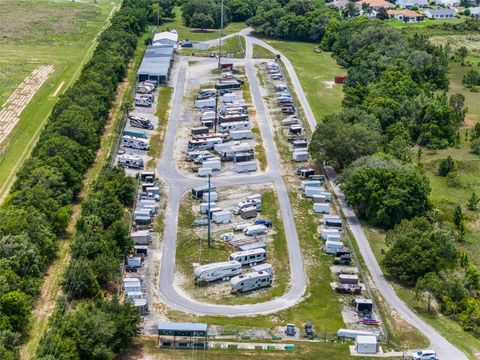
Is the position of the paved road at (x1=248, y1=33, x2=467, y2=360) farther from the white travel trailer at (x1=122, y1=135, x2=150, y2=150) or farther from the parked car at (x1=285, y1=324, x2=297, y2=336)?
the white travel trailer at (x1=122, y1=135, x2=150, y2=150)

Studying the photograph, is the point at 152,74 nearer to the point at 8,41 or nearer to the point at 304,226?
the point at 8,41

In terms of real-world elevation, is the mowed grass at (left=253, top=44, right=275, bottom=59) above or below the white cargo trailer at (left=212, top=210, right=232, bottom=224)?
below

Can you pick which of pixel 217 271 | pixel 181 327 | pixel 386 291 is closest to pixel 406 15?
pixel 386 291

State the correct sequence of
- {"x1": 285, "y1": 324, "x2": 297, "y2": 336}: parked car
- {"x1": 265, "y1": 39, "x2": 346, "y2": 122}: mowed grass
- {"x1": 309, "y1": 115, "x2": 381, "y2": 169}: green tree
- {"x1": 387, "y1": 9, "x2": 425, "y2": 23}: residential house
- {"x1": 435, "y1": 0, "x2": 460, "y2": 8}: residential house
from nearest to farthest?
{"x1": 285, "y1": 324, "x2": 297, "y2": 336}: parked car → {"x1": 309, "y1": 115, "x2": 381, "y2": 169}: green tree → {"x1": 265, "y1": 39, "x2": 346, "y2": 122}: mowed grass → {"x1": 387, "y1": 9, "x2": 425, "y2": 23}: residential house → {"x1": 435, "y1": 0, "x2": 460, "y2": 8}: residential house

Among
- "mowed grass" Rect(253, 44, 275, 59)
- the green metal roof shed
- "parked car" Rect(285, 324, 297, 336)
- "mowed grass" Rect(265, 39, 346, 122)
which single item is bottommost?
"mowed grass" Rect(265, 39, 346, 122)

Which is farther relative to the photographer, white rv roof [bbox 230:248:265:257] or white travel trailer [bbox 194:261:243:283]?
white rv roof [bbox 230:248:265:257]

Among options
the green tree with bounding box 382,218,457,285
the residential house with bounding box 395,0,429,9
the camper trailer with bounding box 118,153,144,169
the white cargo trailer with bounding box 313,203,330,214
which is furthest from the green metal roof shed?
the residential house with bounding box 395,0,429,9

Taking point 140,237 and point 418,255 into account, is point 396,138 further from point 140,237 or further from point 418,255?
point 140,237

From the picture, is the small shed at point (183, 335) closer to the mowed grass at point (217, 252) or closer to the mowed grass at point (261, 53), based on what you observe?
the mowed grass at point (217, 252)
